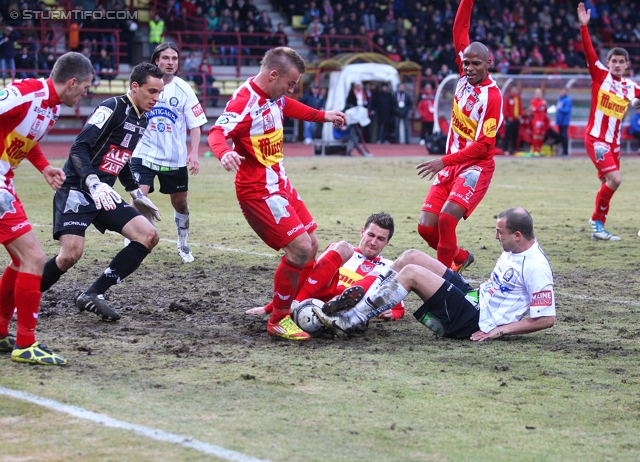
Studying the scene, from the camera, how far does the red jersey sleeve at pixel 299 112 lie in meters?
7.44

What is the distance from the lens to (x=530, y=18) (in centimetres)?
4331

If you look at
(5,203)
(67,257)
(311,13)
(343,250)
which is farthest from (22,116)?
(311,13)

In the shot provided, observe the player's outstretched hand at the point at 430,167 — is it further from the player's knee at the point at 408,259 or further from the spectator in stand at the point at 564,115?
the spectator in stand at the point at 564,115

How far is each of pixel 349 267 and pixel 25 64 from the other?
23.9m

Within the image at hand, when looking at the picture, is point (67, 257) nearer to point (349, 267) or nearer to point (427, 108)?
point (349, 267)

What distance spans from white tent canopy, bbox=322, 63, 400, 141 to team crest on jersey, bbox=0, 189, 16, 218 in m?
24.5

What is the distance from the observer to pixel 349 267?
7543 millimetres

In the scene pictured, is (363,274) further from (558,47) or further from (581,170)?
(558,47)

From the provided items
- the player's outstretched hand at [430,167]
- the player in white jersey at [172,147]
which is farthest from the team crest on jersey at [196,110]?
the player's outstretched hand at [430,167]

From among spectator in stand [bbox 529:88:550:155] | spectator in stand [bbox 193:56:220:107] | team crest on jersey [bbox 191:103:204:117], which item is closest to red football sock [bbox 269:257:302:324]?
team crest on jersey [bbox 191:103:204:117]

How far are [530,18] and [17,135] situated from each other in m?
40.6

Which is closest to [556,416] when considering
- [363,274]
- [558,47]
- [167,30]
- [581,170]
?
[363,274]

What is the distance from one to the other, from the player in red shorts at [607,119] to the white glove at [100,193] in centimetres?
801

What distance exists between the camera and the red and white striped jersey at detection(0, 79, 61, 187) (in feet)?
18.6
